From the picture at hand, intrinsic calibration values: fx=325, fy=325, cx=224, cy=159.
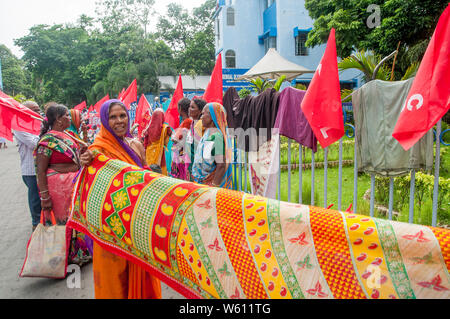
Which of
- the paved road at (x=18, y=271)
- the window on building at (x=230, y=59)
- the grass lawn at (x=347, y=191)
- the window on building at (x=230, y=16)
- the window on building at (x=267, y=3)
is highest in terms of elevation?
the window on building at (x=267, y=3)

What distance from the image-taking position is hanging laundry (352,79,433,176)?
271 cm

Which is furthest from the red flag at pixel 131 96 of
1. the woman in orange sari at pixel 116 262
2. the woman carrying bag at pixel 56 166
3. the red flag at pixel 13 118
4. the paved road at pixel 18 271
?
the woman in orange sari at pixel 116 262

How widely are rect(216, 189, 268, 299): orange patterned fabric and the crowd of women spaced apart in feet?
3.17

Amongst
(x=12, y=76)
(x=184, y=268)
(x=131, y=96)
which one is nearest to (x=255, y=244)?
(x=184, y=268)

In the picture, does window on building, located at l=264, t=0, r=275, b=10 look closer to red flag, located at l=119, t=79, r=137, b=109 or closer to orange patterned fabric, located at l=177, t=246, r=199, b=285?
red flag, located at l=119, t=79, r=137, b=109

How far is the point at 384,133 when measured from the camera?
284 cm

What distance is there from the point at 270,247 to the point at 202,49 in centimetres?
3706

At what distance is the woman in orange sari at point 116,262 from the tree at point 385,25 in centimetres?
1027

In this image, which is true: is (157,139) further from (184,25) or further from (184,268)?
(184,25)

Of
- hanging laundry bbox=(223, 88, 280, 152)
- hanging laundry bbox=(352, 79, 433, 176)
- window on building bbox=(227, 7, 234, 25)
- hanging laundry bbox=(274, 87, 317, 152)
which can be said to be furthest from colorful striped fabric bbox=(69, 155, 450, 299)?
window on building bbox=(227, 7, 234, 25)

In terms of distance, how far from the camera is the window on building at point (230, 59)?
26984 millimetres

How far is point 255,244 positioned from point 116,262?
1143 millimetres

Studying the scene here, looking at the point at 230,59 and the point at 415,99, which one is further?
the point at 230,59

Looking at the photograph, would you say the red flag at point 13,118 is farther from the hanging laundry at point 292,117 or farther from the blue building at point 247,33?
the blue building at point 247,33
